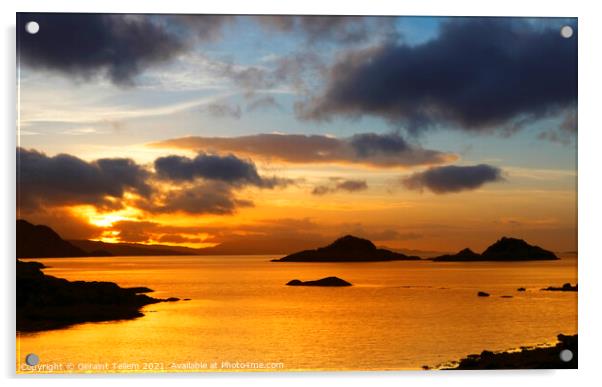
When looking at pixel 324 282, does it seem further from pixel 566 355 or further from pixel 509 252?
pixel 566 355

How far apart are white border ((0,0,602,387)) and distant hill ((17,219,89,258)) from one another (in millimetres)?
81

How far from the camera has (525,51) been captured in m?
6.85

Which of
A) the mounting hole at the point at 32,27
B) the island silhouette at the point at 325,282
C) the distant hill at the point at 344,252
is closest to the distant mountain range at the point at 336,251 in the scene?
the distant hill at the point at 344,252

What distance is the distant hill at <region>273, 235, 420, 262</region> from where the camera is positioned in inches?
268

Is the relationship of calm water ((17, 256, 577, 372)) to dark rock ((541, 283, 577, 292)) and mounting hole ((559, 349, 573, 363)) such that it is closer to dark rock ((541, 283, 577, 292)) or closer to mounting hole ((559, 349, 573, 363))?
dark rock ((541, 283, 577, 292))

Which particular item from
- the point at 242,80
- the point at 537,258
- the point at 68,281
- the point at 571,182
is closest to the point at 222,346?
the point at 68,281

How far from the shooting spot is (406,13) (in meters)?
6.79

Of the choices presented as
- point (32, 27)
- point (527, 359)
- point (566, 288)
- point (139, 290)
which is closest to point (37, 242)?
point (139, 290)

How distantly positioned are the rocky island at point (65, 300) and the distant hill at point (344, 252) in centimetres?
113

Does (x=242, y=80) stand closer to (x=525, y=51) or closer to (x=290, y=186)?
(x=290, y=186)

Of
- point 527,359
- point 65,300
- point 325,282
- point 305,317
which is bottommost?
point 527,359

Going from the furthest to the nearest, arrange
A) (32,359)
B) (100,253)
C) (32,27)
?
(100,253) → (32,27) → (32,359)

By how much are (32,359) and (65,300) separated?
0.53 metres

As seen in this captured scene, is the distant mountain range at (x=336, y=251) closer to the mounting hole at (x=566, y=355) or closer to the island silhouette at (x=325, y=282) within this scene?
the island silhouette at (x=325, y=282)
